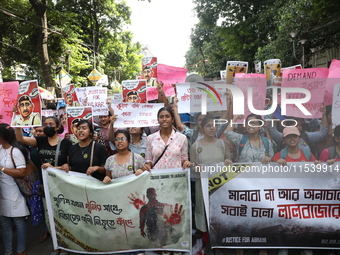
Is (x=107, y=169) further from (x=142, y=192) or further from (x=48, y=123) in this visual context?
(x=48, y=123)

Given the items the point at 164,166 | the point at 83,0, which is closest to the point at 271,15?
the point at 83,0

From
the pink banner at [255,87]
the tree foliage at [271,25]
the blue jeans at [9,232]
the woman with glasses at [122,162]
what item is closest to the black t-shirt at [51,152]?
the woman with glasses at [122,162]

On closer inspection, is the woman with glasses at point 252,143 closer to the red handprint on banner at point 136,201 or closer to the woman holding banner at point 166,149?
the woman holding banner at point 166,149

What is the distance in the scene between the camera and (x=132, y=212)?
10.8 ft

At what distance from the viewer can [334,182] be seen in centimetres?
311

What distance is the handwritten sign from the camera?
396 centimetres

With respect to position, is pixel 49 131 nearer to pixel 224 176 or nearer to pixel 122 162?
pixel 122 162

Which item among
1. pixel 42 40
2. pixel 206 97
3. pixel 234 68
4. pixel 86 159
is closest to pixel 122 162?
pixel 86 159

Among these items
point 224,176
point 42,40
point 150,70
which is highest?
point 42,40

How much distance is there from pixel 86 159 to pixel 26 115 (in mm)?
1082

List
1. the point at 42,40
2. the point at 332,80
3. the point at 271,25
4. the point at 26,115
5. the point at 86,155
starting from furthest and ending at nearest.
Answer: the point at 271,25
the point at 42,40
the point at 332,80
the point at 26,115
the point at 86,155

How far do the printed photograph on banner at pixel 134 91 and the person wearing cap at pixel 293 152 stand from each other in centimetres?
227

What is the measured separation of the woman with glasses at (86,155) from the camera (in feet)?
11.4

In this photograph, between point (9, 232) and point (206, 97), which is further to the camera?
point (206, 97)
